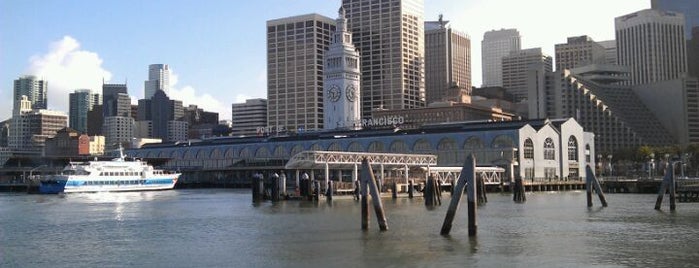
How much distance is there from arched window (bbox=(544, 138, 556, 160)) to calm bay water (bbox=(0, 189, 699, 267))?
97.2 meters

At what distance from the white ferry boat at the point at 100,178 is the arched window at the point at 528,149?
81.4m

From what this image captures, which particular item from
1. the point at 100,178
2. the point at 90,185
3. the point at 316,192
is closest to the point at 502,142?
the point at 316,192

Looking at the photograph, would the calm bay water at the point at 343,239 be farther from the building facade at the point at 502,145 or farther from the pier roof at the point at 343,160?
the building facade at the point at 502,145

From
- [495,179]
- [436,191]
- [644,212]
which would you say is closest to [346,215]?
[436,191]

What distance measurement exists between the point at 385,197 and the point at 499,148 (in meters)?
65.5

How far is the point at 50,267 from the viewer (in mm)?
45938

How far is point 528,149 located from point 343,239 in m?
127

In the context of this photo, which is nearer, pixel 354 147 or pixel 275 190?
pixel 275 190

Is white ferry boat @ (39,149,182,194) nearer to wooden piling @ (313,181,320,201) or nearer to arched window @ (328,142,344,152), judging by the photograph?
arched window @ (328,142,344,152)

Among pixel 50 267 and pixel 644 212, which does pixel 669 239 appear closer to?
pixel 644 212

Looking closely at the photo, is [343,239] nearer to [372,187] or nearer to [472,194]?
[372,187]

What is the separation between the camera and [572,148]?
643ft

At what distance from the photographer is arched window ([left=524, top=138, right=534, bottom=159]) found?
17625 centimetres

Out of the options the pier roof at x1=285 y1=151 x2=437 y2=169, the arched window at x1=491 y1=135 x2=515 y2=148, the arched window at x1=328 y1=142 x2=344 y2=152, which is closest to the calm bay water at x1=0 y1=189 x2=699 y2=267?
the pier roof at x1=285 y1=151 x2=437 y2=169
